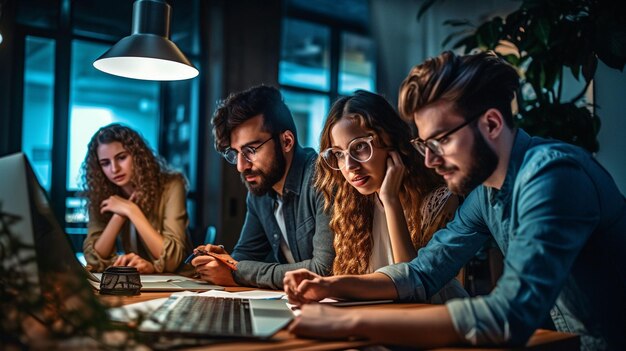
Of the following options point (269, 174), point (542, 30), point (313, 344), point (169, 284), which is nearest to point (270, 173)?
point (269, 174)

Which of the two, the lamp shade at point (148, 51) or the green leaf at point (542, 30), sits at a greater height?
the green leaf at point (542, 30)

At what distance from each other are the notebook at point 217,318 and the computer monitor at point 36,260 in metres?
0.11

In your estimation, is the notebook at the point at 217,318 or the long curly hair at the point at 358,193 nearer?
the notebook at the point at 217,318

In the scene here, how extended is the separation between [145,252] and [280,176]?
96cm

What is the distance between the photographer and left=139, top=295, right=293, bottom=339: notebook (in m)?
1.07

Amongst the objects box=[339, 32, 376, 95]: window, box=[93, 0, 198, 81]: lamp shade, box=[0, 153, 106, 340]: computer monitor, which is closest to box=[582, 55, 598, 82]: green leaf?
box=[93, 0, 198, 81]: lamp shade

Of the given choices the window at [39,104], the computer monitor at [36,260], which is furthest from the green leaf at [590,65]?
the window at [39,104]

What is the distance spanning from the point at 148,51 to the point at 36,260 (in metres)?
1.25

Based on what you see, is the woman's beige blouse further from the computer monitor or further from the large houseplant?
the large houseplant

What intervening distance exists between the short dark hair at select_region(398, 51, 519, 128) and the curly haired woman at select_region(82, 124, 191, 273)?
1.64 meters

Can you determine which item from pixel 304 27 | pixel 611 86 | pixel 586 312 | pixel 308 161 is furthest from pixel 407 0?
pixel 586 312

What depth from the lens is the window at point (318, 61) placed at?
611 centimetres

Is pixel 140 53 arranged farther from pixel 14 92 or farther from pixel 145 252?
pixel 14 92

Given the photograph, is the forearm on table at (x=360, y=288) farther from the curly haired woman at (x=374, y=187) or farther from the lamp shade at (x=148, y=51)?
the lamp shade at (x=148, y=51)
